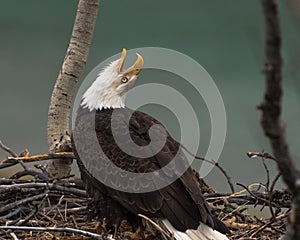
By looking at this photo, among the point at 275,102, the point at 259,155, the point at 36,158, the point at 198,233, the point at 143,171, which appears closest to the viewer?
the point at 275,102

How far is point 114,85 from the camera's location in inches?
172

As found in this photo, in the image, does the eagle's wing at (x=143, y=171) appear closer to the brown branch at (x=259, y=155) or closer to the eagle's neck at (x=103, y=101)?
the eagle's neck at (x=103, y=101)

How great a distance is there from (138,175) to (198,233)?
512mm

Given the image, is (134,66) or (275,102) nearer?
(275,102)

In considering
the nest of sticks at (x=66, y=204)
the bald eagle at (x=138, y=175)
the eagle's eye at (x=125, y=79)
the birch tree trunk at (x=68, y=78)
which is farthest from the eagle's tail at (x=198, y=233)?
the birch tree trunk at (x=68, y=78)

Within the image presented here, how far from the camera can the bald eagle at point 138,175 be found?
3.52 metres

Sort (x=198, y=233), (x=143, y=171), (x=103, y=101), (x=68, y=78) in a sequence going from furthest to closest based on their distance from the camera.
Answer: (x=68, y=78) < (x=103, y=101) < (x=143, y=171) < (x=198, y=233)

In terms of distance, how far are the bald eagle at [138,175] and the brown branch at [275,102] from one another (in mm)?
1746

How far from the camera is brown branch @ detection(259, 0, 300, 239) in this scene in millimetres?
1594

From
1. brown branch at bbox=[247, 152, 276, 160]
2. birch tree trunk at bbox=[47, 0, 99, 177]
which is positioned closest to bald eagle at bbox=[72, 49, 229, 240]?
brown branch at bbox=[247, 152, 276, 160]

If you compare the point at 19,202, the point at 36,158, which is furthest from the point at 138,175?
the point at 36,158

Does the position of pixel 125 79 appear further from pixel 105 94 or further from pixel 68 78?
pixel 68 78

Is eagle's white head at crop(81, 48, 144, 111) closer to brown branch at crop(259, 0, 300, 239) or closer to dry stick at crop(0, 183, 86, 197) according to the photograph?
dry stick at crop(0, 183, 86, 197)

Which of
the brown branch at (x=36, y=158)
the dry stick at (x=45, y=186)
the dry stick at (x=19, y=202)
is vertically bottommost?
the dry stick at (x=19, y=202)
